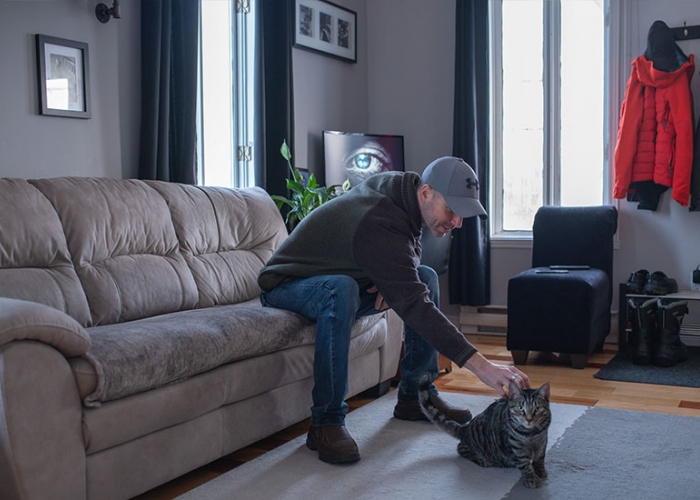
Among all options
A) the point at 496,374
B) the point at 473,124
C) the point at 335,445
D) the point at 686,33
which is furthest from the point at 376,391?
the point at 686,33

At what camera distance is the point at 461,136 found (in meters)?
5.21

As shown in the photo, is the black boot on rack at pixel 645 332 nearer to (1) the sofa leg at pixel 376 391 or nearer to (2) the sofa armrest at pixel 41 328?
(1) the sofa leg at pixel 376 391

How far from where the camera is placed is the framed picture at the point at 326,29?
15.9 feet


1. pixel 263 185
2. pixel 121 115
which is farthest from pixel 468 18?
pixel 121 115

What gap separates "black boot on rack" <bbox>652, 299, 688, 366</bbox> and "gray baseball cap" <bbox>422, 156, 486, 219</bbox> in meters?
2.13

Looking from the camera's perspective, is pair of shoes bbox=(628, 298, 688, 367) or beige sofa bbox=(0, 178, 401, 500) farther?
pair of shoes bbox=(628, 298, 688, 367)

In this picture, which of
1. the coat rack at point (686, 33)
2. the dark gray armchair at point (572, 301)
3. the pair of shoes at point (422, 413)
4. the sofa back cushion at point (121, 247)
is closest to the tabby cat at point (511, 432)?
the pair of shoes at point (422, 413)

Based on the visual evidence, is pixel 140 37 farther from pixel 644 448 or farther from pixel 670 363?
pixel 670 363

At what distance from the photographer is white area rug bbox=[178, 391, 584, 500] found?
A: 2.24 meters

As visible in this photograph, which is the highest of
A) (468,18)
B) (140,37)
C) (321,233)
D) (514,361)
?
(468,18)

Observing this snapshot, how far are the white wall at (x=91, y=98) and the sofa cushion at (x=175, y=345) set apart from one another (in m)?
0.98

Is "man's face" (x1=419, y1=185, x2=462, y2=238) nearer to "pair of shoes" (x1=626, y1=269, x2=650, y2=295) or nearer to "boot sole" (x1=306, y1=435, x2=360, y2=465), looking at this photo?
"boot sole" (x1=306, y1=435, x2=360, y2=465)

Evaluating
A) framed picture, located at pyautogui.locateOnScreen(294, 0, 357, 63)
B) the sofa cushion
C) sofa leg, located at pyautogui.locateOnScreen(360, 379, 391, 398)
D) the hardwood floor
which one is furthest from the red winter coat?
the sofa cushion

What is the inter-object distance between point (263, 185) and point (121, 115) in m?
1.03
